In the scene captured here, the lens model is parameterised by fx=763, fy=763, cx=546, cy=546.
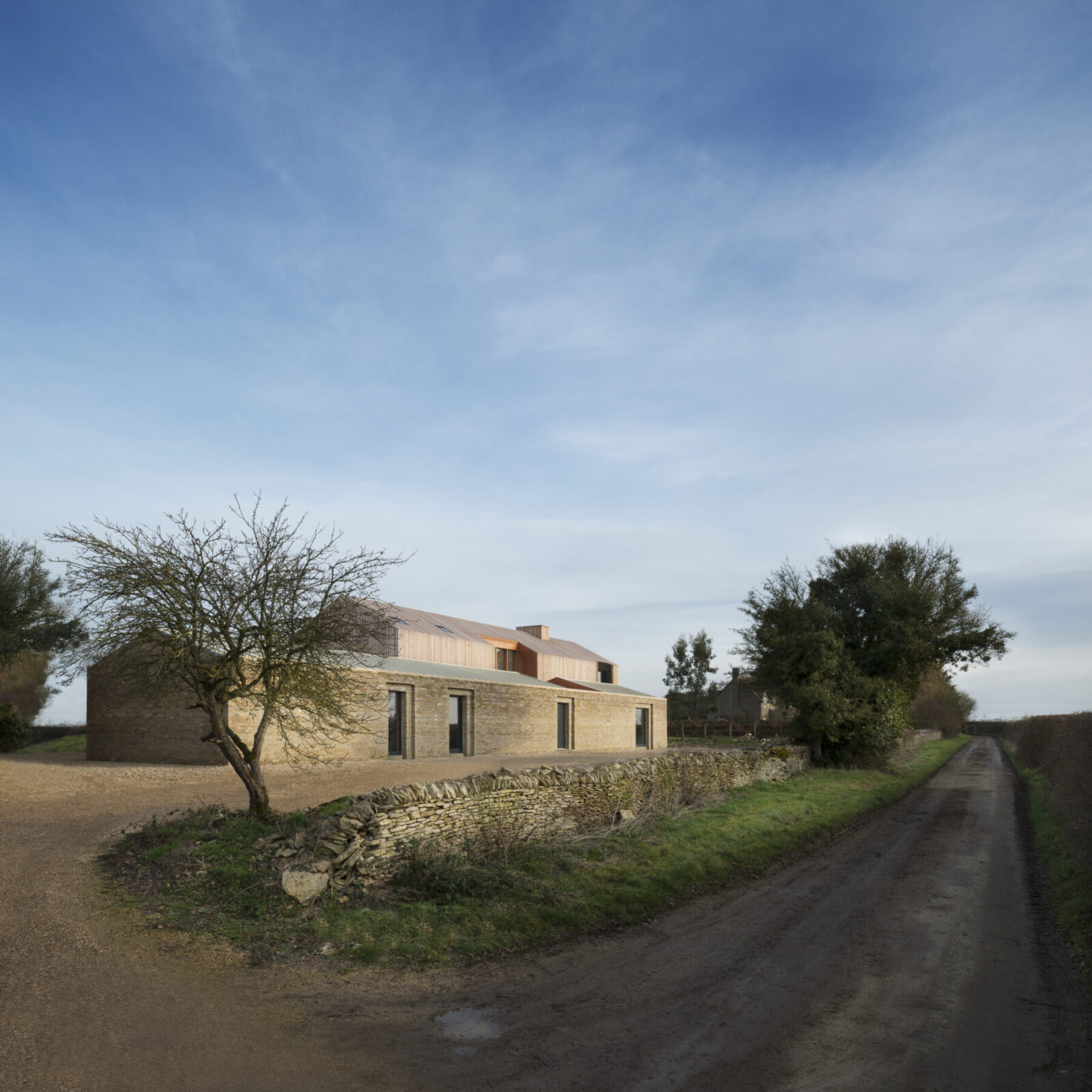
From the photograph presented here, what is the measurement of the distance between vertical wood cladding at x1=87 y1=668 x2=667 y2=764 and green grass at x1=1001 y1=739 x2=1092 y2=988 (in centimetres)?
991

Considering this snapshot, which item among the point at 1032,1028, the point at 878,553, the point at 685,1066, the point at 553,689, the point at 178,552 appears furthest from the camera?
the point at 553,689

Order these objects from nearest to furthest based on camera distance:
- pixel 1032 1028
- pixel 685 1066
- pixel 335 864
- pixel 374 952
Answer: pixel 685 1066 < pixel 1032 1028 < pixel 374 952 < pixel 335 864

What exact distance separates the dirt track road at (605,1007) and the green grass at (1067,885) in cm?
34

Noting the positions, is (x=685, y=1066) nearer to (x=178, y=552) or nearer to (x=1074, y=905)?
(x=1074, y=905)

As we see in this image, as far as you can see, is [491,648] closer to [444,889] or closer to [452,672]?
[452,672]

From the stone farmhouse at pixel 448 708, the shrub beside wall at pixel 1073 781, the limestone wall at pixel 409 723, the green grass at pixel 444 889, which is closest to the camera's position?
the green grass at pixel 444 889

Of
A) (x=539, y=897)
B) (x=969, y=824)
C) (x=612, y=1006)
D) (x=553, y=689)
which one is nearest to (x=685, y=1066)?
(x=612, y=1006)

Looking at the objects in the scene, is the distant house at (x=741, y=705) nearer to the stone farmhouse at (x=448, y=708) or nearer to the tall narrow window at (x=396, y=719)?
the stone farmhouse at (x=448, y=708)

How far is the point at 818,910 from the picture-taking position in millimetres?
9055

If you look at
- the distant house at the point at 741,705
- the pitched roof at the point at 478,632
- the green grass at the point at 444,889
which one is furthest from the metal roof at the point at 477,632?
the green grass at the point at 444,889

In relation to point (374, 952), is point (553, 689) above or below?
above

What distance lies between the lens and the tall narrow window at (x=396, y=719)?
2477 cm

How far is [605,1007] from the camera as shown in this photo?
19.9 feet

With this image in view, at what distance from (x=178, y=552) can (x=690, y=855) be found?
8.49m
